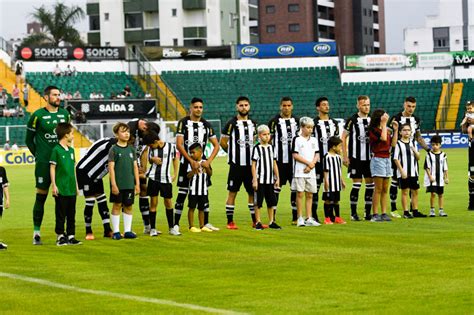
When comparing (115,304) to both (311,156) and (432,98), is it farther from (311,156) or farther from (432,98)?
(432,98)

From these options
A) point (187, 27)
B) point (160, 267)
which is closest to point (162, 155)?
point (160, 267)

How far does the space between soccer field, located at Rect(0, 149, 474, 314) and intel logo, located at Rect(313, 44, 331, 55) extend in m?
58.9

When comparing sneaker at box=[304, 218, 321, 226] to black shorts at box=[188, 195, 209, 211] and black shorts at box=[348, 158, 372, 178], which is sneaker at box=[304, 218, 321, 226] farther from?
black shorts at box=[188, 195, 209, 211]

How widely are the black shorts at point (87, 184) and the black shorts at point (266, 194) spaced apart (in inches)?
106

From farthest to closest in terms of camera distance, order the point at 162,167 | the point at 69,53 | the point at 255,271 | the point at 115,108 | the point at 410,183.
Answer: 1. the point at 69,53
2. the point at 115,108
3. the point at 410,183
4. the point at 162,167
5. the point at 255,271

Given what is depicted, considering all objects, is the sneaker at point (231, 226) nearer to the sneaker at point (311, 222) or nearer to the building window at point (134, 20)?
the sneaker at point (311, 222)

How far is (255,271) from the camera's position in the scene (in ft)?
37.6

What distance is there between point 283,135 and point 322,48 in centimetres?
5859

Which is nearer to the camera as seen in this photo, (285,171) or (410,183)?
(285,171)

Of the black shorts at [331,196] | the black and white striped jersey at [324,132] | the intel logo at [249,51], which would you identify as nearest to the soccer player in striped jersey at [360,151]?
the black and white striped jersey at [324,132]

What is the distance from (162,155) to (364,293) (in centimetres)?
737

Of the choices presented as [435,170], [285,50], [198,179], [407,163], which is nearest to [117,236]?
[198,179]

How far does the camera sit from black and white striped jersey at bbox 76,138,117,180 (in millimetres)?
16094

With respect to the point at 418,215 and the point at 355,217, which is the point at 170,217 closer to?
the point at 355,217
